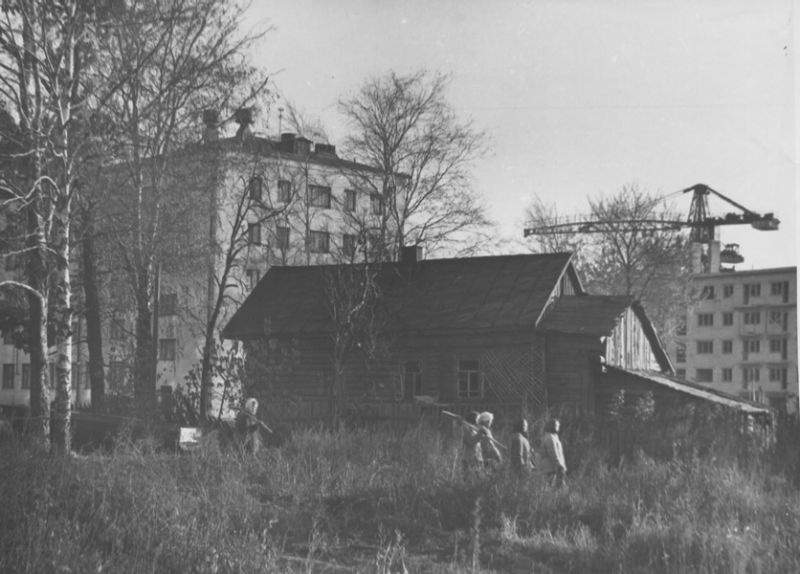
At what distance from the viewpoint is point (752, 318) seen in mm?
28312

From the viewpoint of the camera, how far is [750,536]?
30.1 feet

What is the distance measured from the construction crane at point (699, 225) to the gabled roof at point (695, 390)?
289 centimetres

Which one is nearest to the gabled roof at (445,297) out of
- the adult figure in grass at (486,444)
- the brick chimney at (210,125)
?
the brick chimney at (210,125)

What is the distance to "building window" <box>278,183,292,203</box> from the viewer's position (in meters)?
26.3

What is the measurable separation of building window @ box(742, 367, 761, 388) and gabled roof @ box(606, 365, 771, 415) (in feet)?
25.7

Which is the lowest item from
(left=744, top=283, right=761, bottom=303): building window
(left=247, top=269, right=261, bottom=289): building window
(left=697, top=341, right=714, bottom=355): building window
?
(left=697, top=341, right=714, bottom=355): building window

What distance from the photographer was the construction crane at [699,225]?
12164 millimetres

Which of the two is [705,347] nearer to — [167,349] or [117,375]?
[167,349]

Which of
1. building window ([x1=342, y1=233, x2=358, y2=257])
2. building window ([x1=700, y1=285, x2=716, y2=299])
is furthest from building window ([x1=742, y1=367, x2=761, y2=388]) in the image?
building window ([x1=342, y1=233, x2=358, y2=257])

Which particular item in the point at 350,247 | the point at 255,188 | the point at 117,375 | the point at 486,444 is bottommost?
the point at 486,444

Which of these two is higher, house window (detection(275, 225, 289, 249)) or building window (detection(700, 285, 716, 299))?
house window (detection(275, 225, 289, 249))

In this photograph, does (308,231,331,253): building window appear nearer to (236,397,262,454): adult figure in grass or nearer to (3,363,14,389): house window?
(236,397,262,454): adult figure in grass

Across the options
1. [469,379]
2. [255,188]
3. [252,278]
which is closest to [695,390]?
[469,379]

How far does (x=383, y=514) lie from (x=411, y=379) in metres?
13.1
